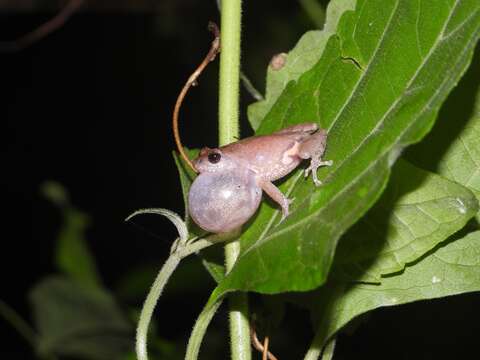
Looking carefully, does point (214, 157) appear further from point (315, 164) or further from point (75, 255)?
point (75, 255)

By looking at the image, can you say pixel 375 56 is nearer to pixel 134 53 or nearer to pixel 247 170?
pixel 247 170

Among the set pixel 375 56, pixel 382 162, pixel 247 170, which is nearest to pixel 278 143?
pixel 247 170

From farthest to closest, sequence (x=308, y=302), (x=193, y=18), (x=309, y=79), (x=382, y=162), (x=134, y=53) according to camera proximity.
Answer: (x=134, y=53)
(x=193, y=18)
(x=308, y=302)
(x=309, y=79)
(x=382, y=162)

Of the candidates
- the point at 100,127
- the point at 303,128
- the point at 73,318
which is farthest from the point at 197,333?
the point at 100,127

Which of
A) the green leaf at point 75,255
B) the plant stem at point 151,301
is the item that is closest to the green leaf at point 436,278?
the plant stem at point 151,301

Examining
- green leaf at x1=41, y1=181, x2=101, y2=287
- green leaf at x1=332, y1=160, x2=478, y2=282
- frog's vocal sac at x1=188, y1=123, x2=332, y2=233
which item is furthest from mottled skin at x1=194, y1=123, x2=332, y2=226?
green leaf at x1=41, y1=181, x2=101, y2=287

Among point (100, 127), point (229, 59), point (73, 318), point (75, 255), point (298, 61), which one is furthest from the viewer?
point (100, 127)
